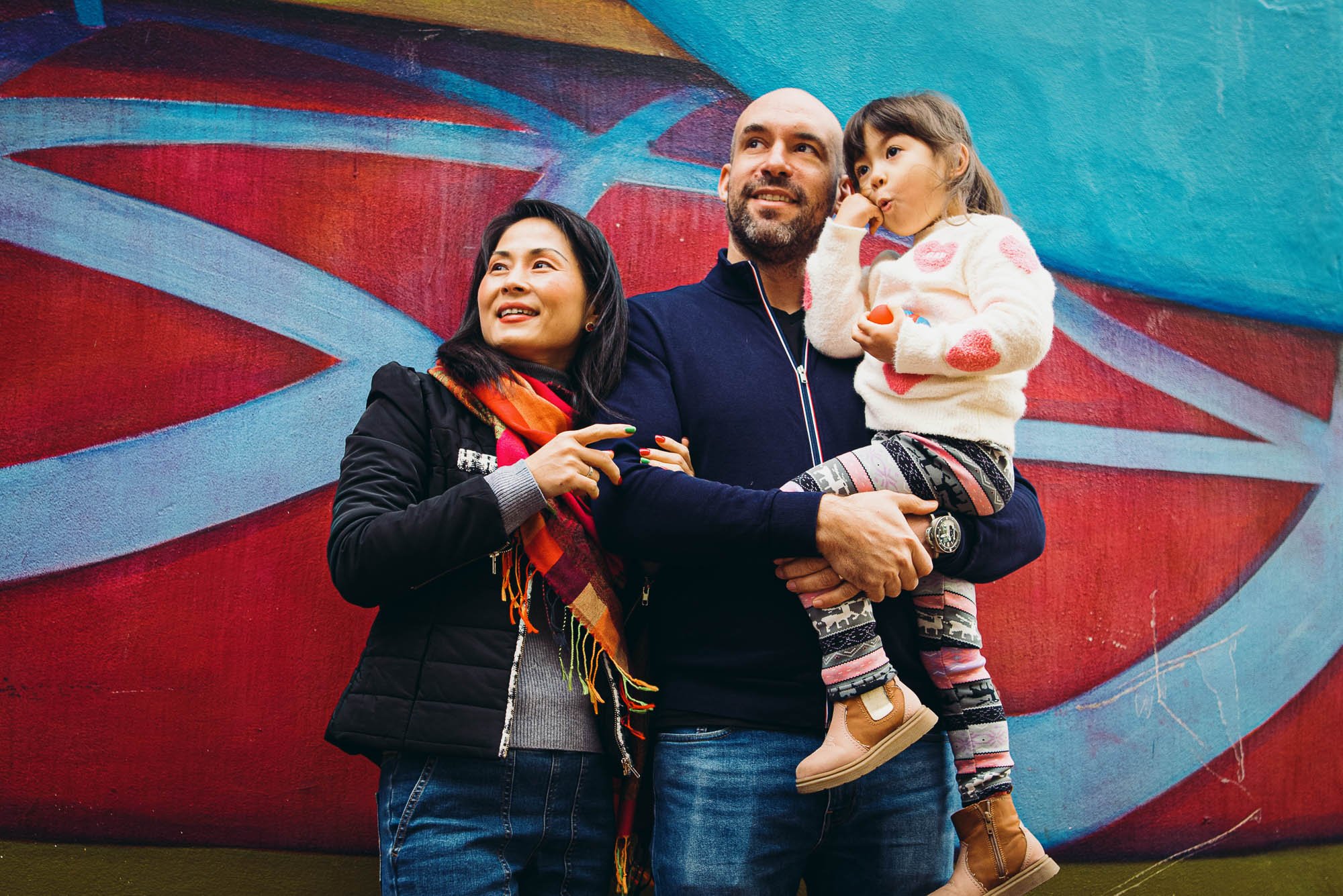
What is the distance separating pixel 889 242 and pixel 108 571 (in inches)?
102

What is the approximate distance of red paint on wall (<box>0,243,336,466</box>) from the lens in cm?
245

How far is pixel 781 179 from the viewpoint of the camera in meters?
2.31

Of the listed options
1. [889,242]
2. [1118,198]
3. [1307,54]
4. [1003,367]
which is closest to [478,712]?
[1003,367]

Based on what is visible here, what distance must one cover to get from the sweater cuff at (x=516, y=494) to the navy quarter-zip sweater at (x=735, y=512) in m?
0.14

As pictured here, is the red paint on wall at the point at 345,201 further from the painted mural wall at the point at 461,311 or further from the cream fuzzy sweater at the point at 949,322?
the cream fuzzy sweater at the point at 949,322

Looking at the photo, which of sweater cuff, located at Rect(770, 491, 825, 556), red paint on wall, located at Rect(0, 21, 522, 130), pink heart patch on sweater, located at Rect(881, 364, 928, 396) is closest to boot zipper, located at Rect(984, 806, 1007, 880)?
sweater cuff, located at Rect(770, 491, 825, 556)

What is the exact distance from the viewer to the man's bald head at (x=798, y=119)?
7.71 feet

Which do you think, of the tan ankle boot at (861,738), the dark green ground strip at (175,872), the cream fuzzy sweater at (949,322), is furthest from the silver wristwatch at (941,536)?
the dark green ground strip at (175,872)

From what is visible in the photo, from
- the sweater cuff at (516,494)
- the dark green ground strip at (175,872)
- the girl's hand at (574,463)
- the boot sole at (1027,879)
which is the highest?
the girl's hand at (574,463)

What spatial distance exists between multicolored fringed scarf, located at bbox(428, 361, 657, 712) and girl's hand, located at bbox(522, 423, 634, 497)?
80mm

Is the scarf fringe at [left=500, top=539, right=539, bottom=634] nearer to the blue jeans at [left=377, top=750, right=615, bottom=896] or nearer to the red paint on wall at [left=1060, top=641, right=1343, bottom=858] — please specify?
the blue jeans at [left=377, top=750, right=615, bottom=896]

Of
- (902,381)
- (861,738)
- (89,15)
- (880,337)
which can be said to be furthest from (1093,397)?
(89,15)

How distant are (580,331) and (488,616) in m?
0.77

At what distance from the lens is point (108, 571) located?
2.42 meters
